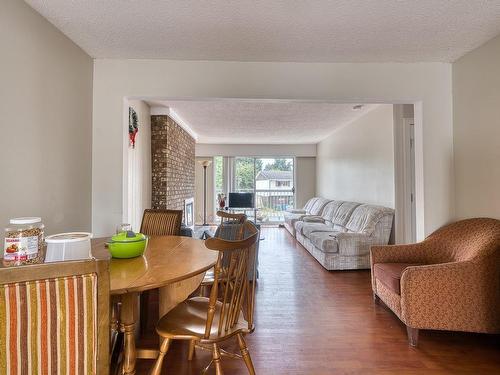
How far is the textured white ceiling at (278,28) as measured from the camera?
189cm

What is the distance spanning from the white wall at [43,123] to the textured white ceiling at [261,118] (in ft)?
5.15

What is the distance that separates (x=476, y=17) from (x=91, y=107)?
3.28m

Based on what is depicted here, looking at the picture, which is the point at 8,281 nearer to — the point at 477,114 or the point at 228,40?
the point at 228,40

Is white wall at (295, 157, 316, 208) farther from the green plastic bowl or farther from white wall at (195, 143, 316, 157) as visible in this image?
the green plastic bowl

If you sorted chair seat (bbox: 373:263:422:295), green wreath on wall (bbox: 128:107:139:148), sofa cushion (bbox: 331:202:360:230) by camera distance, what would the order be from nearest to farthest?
1. chair seat (bbox: 373:263:422:295)
2. green wreath on wall (bbox: 128:107:139:148)
3. sofa cushion (bbox: 331:202:360:230)

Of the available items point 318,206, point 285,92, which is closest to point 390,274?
point 285,92

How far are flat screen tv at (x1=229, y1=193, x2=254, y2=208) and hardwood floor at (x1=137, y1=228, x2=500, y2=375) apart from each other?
416cm

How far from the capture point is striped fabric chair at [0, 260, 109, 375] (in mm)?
749

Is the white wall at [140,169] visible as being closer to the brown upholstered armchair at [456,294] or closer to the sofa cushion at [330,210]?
the brown upholstered armchair at [456,294]

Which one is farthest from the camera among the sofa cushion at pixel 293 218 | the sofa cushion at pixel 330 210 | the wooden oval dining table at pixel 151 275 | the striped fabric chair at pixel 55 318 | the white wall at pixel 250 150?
Answer: the white wall at pixel 250 150

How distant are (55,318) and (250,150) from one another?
7304 millimetres

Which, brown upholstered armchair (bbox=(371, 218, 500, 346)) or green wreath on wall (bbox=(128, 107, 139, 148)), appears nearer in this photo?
brown upholstered armchair (bbox=(371, 218, 500, 346))

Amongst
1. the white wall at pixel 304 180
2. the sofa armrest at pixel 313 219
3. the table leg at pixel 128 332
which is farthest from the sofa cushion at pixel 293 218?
the table leg at pixel 128 332

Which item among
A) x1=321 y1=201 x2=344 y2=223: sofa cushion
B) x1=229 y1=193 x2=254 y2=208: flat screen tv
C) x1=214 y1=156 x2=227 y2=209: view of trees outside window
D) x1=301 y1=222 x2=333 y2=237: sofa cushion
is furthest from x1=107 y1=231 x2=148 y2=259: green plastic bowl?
x1=214 y1=156 x2=227 y2=209: view of trees outside window
